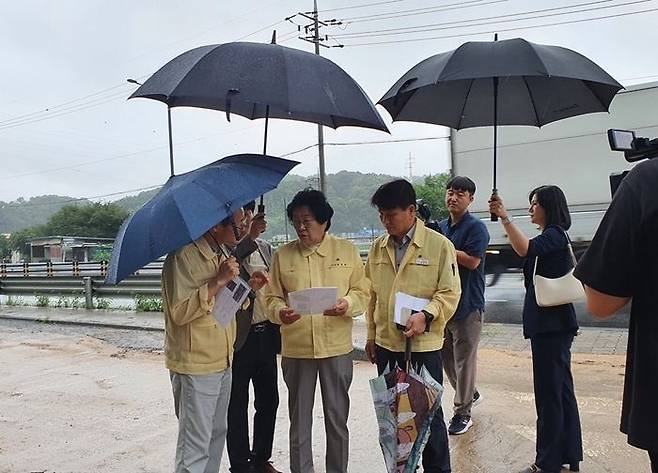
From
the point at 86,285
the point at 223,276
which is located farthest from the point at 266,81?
the point at 86,285

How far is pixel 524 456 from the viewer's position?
12.4 feet

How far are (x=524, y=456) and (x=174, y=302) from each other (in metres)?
2.54

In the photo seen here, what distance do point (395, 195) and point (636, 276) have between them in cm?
154

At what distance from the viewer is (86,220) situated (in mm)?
48656

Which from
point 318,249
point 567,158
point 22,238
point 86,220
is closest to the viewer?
point 318,249

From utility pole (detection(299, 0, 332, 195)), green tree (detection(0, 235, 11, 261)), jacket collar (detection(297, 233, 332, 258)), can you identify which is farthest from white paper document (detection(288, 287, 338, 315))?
green tree (detection(0, 235, 11, 261))

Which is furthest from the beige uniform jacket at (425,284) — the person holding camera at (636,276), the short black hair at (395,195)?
the person holding camera at (636,276)

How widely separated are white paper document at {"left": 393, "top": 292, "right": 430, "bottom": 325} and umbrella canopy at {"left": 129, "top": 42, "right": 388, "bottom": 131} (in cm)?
101

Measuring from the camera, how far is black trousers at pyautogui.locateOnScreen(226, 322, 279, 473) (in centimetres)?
350

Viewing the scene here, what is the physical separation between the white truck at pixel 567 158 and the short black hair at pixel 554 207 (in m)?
7.75

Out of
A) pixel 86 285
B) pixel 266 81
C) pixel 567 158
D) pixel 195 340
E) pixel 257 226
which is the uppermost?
pixel 567 158

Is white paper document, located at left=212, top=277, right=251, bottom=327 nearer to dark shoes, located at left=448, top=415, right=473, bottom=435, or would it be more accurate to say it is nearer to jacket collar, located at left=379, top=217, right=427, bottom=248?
jacket collar, located at left=379, top=217, right=427, bottom=248

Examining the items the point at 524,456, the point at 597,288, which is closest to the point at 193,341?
the point at 597,288

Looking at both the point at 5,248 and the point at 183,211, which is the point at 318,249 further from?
the point at 5,248
